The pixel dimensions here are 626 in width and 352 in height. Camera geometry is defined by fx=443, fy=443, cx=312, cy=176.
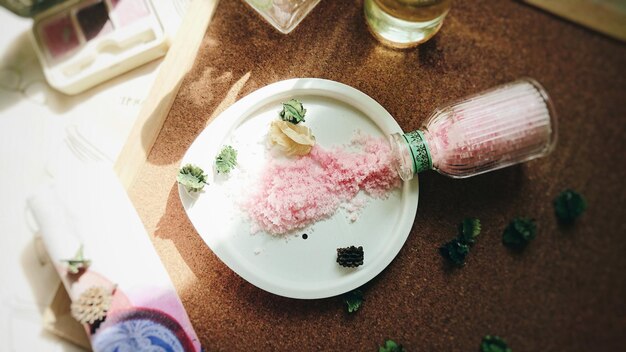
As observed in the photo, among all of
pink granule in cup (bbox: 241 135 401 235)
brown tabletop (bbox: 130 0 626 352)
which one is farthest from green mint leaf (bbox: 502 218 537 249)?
pink granule in cup (bbox: 241 135 401 235)

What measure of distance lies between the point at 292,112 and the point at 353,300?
37cm

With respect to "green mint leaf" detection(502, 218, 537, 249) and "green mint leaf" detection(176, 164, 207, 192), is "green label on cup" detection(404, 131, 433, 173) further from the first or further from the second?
"green mint leaf" detection(176, 164, 207, 192)

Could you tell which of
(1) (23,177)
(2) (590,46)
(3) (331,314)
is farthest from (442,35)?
(1) (23,177)

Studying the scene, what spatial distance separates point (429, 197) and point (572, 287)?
317mm

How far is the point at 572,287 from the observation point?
844 mm

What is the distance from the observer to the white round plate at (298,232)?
2.65 ft

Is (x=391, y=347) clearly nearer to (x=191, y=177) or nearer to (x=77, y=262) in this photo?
(x=191, y=177)

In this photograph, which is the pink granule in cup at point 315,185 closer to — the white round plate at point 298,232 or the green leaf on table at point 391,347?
the white round plate at point 298,232

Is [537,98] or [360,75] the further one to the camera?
[360,75]

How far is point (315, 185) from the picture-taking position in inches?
32.3

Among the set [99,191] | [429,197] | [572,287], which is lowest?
[572,287]

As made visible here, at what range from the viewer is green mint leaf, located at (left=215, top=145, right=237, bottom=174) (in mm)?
818

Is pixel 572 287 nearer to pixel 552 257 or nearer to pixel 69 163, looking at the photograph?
pixel 552 257

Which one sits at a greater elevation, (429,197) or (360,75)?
(360,75)
